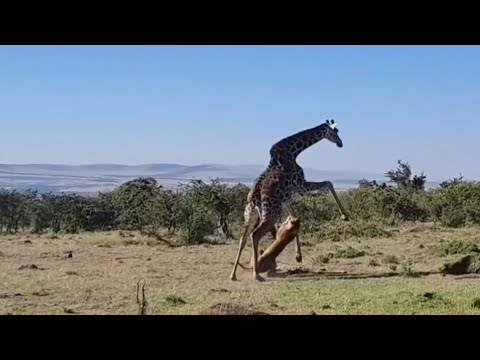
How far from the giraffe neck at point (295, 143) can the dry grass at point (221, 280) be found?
5.00 feet

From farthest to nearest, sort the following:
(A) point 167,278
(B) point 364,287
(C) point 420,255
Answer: (C) point 420,255 < (A) point 167,278 < (B) point 364,287

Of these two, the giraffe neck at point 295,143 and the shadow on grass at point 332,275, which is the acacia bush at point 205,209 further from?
the shadow on grass at point 332,275

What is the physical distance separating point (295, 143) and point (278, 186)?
76 cm

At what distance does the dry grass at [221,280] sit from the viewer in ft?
23.5

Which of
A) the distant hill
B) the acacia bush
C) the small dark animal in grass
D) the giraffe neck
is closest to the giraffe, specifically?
the giraffe neck

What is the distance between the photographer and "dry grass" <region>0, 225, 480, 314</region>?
715 centimetres

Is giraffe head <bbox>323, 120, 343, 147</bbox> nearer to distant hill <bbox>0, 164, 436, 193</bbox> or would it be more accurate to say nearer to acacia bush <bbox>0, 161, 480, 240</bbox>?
acacia bush <bbox>0, 161, 480, 240</bbox>

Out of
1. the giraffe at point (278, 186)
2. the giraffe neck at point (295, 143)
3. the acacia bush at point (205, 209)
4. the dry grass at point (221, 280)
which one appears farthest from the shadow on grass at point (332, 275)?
the acacia bush at point (205, 209)
